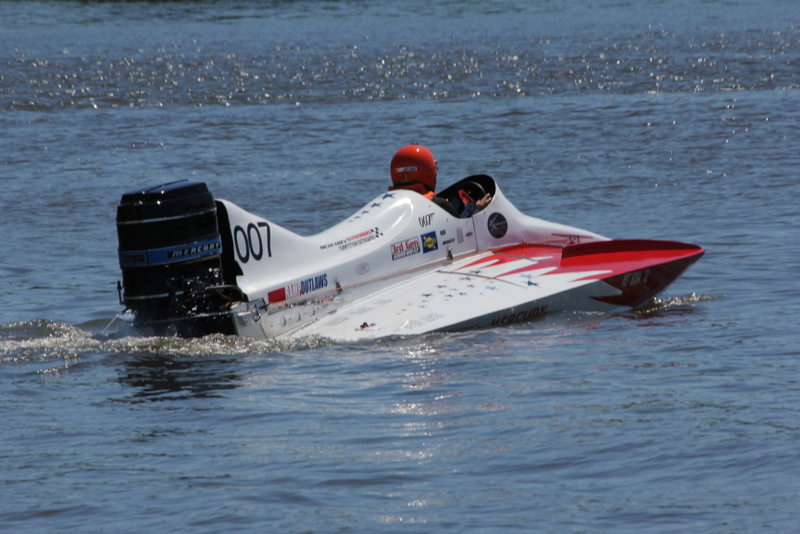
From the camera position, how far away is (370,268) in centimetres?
848

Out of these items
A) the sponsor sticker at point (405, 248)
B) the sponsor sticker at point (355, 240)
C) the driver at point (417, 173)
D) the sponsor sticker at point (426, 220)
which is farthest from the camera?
the driver at point (417, 173)

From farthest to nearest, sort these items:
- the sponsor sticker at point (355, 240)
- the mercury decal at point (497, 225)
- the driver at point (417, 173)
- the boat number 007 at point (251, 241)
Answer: the mercury decal at point (497, 225) → the driver at point (417, 173) → the sponsor sticker at point (355, 240) → the boat number 007 at point (251, 241)

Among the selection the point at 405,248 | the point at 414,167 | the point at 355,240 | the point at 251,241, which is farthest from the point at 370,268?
the point at 414,167

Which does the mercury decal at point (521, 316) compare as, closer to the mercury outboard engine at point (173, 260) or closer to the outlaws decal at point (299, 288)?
the outlaws decal at point (299, 288)

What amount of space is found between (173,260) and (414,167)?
2.80m

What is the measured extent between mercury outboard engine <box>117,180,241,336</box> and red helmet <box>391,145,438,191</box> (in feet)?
7.71

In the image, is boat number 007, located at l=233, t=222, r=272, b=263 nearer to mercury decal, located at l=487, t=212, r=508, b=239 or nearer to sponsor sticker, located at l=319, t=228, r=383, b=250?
sponsor sticker, located at l=319, t=228, r=383, b=250

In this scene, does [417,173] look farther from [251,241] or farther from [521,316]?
[251,241]

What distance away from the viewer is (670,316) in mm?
8781

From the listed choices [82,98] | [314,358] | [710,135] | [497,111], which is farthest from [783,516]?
[82,98]

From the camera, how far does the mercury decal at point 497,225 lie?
9.65 metres

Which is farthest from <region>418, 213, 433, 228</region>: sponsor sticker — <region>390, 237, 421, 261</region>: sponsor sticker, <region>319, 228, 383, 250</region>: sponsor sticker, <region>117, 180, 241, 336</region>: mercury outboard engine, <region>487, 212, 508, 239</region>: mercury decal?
<region>117, 180, 241, 336</region>: mercury outboard engine

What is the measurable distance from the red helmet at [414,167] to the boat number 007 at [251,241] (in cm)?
199

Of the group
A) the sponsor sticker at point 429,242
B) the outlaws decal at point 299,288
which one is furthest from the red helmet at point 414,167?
the outlaws decal at point 299,288
